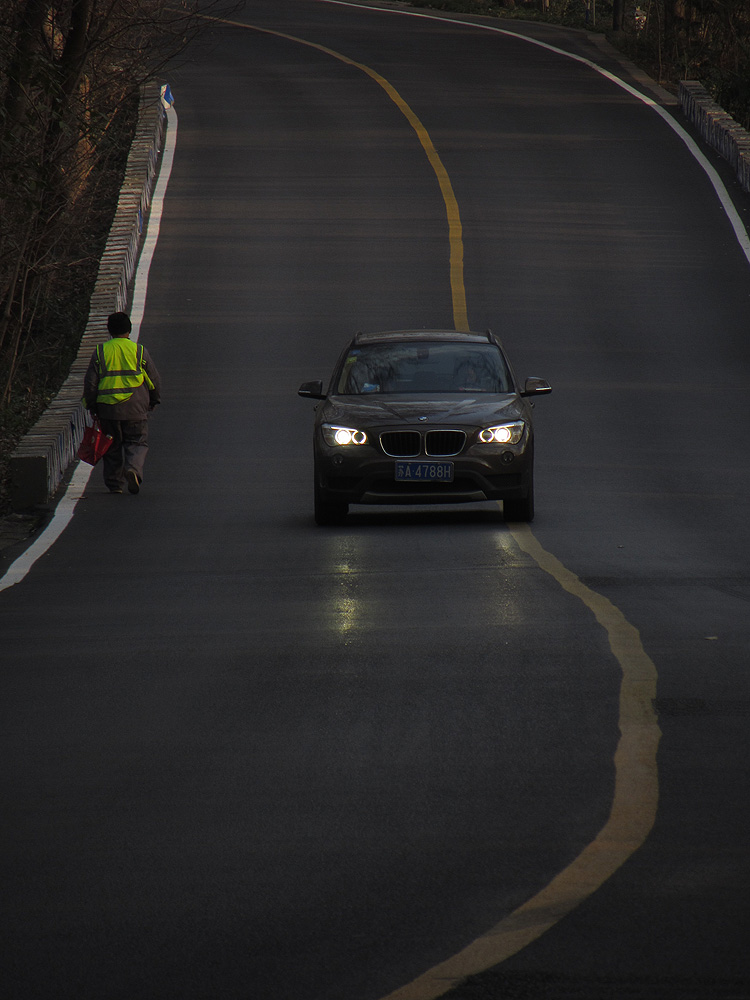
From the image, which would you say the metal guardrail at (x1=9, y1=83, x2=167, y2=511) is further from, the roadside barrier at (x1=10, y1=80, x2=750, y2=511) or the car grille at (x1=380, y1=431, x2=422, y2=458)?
the car grille at (x1=380, y1=431, x2=422, y2=458)

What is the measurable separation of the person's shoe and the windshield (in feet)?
9.71

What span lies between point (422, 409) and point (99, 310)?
13988 millimetres

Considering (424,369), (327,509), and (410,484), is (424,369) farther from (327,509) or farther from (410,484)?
(327,509)

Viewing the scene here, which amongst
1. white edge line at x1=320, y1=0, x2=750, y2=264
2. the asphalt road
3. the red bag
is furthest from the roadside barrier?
the asphalt road

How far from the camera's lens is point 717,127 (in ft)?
136

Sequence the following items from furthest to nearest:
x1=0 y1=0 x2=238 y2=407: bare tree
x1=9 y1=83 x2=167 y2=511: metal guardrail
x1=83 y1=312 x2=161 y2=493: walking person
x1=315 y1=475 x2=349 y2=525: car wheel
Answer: x1=0 y1=0 x2=238 y2=407: bare tree < x1=83 y1=312 x2=161 y2=493: walking person < x1=9 y1=83 x2=167 y2=511: metal guardrail < x1=315 y1=475 x2=349 y2=525: car wheel

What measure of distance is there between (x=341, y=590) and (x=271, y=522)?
4319 mm

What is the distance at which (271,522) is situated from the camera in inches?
630

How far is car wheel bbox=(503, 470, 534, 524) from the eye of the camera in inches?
607

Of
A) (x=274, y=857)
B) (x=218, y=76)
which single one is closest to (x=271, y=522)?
(x=274, y=857)

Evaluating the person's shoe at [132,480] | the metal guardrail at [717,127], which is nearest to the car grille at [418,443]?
the person's shoe at [132,480]

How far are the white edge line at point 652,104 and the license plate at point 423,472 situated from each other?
1948 centimetres

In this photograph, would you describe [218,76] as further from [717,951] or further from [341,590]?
[717,951]

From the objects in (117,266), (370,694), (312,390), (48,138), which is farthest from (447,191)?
(370,694)
